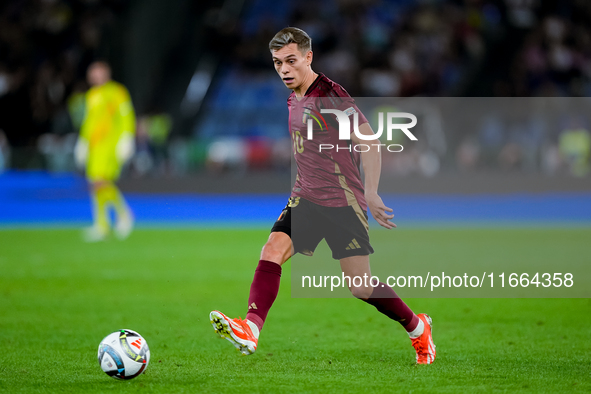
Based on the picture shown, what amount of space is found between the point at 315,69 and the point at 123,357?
59.3 feet

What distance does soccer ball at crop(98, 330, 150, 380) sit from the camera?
468 centimetres

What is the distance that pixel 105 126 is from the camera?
43.1 ft

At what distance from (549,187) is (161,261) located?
9.87 m

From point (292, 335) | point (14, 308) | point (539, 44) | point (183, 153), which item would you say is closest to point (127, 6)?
point (183, 153)

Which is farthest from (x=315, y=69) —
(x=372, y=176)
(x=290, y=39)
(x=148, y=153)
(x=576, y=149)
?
(x=372, y=176)

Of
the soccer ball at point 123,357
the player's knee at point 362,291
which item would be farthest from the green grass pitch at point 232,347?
the player's knee at point 362,291

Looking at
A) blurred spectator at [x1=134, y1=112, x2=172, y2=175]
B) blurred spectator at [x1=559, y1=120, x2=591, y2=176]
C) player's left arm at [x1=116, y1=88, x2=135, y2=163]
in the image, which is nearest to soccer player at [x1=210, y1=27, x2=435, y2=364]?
player's left arm at [x1=116, y1=88, x2=135, y2=163]

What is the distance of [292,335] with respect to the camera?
638cm

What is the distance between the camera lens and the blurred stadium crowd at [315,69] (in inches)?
690

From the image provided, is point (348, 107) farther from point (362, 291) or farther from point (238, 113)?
point (238, 113)

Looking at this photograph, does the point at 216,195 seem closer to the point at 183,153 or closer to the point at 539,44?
the point at 183,153

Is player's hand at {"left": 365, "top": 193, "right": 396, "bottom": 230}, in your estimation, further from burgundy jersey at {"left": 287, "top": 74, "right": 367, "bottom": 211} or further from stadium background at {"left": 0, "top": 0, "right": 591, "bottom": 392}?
stadium background at {"left": 0, "top": 0, "right": 591, "bottom": 392}

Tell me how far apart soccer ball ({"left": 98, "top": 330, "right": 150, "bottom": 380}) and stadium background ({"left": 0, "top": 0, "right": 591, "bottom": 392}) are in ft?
15.1

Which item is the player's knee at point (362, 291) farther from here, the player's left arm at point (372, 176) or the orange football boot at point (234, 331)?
the orange football boot at point (234, 331)
